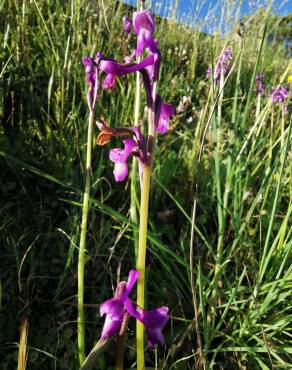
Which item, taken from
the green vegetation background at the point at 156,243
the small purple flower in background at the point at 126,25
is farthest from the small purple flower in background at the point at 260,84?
the small purple flower in background at the point at 126,25

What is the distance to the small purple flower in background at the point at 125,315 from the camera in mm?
612

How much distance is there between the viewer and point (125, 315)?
63cm

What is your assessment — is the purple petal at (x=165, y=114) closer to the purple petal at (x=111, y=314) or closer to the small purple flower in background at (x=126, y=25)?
the purple petal at (x=111, y=314)

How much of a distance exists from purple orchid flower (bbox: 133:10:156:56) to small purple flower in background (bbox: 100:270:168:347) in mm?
412

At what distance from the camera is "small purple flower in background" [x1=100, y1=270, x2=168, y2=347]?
2.01 ft

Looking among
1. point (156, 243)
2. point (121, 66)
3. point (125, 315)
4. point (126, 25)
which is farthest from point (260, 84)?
point (125, 315)

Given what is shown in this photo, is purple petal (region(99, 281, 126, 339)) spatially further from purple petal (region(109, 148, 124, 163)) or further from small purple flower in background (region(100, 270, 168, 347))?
purple petal (region(109, 148, 124, 163))

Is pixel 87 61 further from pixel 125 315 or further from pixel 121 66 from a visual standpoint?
pixel 125 315

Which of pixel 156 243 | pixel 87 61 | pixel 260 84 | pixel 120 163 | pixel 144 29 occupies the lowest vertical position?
pixel 156 243

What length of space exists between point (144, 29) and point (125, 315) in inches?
19.9

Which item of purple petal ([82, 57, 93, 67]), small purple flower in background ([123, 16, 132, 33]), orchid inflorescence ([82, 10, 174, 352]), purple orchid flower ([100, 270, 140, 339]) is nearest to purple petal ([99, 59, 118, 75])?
orchid inflorescence ([82, 10, 174, 352])

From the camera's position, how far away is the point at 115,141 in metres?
→ 1.92

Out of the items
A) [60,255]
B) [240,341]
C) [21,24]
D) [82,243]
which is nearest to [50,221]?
[60,255]

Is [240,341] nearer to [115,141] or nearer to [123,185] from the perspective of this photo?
[123,185]
